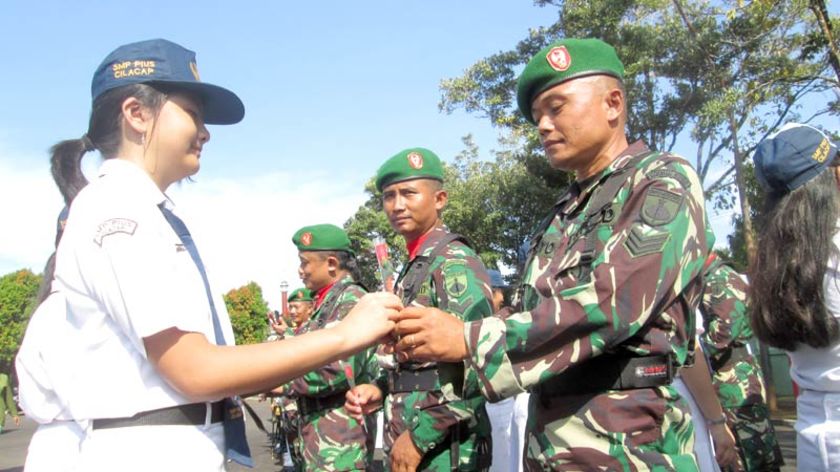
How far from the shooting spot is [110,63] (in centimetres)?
185

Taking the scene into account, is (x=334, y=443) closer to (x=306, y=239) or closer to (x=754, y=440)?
(x=306, y=239)

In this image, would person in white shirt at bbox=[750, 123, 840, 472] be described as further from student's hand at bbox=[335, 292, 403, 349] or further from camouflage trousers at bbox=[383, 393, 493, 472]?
student's hand at bbox=[335, 292, 403, 349]

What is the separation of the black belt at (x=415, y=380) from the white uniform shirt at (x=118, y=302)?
1856mm

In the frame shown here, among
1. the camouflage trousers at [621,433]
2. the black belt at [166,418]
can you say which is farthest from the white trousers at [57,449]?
the camouflage trousers at [621,433]

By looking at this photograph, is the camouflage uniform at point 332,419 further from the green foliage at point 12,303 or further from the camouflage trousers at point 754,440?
the green foliage at point 12,303

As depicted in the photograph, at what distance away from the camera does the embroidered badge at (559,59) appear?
90.4 inches

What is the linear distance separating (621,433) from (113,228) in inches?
54.4

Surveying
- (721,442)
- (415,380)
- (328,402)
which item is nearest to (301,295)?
(328,402)

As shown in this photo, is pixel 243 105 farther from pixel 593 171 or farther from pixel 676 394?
pixel 676 394

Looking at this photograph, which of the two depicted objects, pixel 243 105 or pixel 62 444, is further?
pixel 243 105

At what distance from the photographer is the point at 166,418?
5.21 feet

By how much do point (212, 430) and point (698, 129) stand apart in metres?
15.0

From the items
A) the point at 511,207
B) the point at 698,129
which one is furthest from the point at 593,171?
the point at 511,207

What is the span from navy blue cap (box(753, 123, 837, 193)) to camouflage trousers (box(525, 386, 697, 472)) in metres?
1.27
